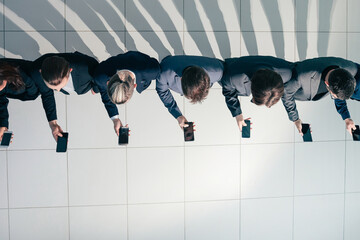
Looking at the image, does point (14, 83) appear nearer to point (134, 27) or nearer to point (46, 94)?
point (46, 94)

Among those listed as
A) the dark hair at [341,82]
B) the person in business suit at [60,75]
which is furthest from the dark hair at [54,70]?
the dark hair at [341,82]

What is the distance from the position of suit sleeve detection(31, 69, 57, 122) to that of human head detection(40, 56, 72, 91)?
196 millimetres

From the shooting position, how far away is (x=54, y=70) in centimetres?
187

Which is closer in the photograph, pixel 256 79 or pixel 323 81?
pixel 256 79

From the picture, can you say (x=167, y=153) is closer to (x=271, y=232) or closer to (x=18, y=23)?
(x=271, y=232)

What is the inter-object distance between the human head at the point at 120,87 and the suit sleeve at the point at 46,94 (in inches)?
24.3

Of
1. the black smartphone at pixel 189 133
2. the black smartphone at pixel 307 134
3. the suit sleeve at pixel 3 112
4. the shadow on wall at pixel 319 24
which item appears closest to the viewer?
the suit sleeve at pixel 3 112

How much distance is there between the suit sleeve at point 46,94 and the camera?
206 cm

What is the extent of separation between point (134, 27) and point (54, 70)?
1.12 meters

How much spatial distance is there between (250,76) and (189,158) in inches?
45.3

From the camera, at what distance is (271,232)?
294cm

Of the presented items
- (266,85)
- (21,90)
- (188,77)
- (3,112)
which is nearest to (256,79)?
(266,85)

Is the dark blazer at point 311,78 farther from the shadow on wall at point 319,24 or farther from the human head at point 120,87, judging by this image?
the human head at point 120,87

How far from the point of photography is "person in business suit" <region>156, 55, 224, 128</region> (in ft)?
6.31
